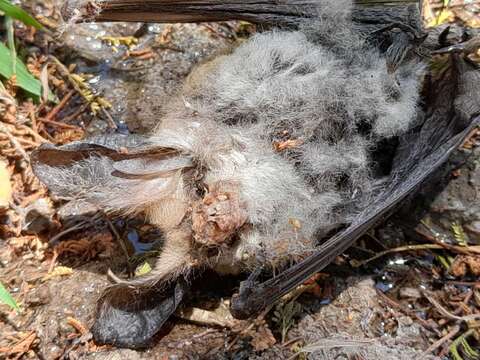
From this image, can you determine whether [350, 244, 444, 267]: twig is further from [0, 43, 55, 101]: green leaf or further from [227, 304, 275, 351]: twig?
[0, 43, 55, 101]: green leaf

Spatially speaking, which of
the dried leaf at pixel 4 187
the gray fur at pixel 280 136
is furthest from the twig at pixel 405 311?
the dried leaf at pixel 4 187

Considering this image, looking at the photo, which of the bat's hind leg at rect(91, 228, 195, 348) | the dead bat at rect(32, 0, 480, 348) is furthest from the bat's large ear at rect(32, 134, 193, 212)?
the bat's hind leg at rect(91, 228, 195, 348)

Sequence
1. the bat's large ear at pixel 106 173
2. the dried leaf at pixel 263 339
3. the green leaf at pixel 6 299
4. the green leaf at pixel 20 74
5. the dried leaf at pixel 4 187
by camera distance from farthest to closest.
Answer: the green leaf at pixel 20 74
the dried leaf at pixel 4 187
the dried leaf at pixel 263 339
the green leaf at pixel 6 299
the bat's large ear at pixel 106 173

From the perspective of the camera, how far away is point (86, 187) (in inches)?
88.9

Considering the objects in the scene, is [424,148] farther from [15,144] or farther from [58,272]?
[15,144]

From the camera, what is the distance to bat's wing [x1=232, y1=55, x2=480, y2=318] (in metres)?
2.38

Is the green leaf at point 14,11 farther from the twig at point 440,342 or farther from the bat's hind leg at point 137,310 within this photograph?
the twig at point 440,342

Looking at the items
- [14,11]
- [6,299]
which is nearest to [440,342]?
[6,299]

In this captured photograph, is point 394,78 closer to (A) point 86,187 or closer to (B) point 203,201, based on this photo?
(B) point 203,201

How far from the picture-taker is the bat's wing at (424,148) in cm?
238

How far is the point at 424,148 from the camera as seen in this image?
2645 millimetres

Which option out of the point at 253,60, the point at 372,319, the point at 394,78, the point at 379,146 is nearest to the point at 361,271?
the point at 372,319

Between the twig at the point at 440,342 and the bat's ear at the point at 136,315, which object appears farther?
the twig at the point at 440,342

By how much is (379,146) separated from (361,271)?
2.05ft
